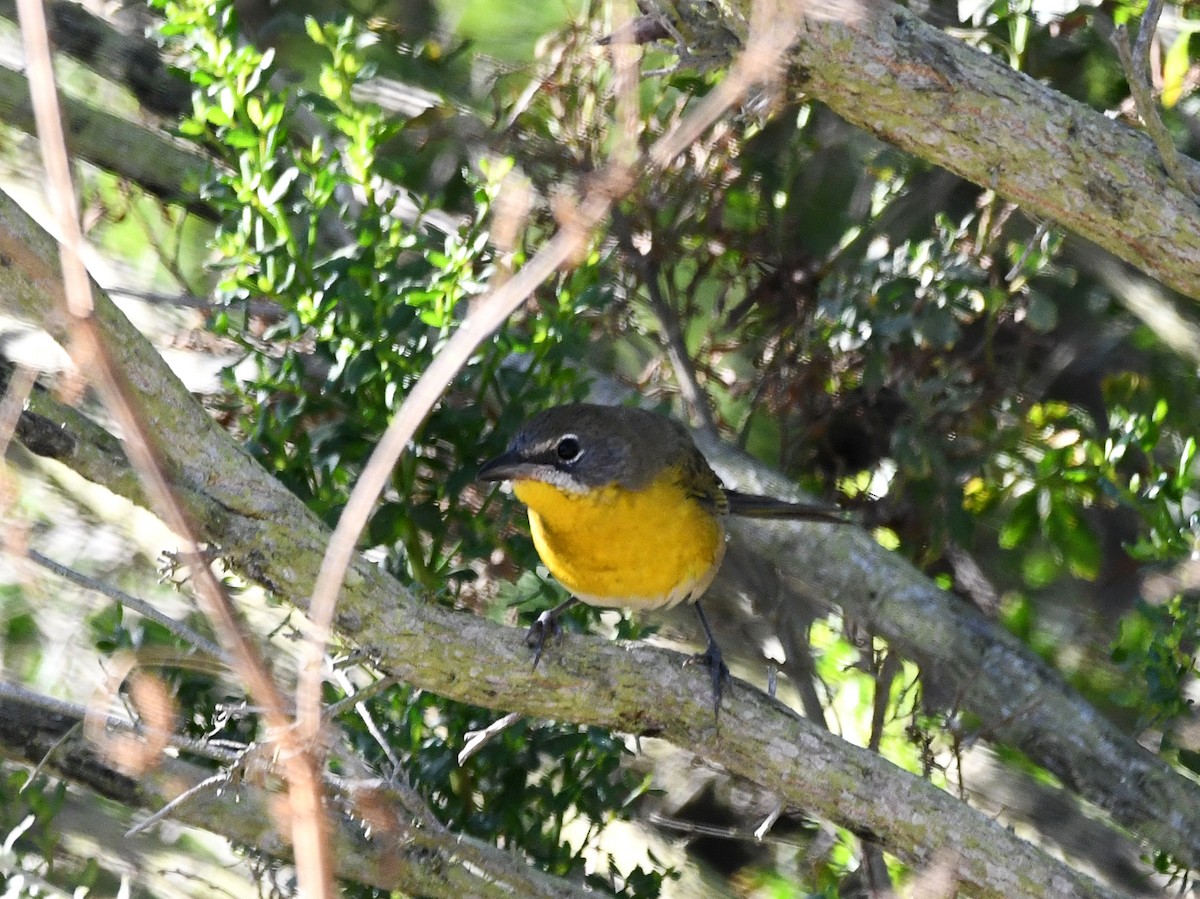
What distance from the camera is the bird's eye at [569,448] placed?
11.5 feet

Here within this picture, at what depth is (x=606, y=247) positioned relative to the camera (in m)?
4.72

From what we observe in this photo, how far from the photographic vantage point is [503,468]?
3.30 metres

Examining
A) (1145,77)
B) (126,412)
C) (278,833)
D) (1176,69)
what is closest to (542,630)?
(278,833)

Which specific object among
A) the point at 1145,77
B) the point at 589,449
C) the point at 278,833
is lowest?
the point at 278,833

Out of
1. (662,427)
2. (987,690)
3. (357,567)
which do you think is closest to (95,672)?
(662,427)

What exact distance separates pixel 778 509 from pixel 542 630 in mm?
1127

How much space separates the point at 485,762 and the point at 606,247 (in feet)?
6.25

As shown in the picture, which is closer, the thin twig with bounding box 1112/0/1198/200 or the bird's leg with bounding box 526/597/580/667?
the thin twig with bounding box 1112/0/1198/200

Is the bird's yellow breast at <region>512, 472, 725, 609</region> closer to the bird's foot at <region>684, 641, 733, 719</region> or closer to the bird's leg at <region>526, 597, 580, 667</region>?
the bird's leg at <region>526, 597, 580, 667</region>

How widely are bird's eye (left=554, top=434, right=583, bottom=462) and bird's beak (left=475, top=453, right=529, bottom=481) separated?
0.18 meters

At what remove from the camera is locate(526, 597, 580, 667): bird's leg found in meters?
2.87

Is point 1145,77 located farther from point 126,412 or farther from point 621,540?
point 126,412

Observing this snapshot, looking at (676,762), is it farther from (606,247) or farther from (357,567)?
(357,567)

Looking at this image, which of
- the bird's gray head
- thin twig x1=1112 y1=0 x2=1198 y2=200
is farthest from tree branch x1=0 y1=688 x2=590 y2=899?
thin twig x1=1112 y1=0 x2=1198 y2=200
